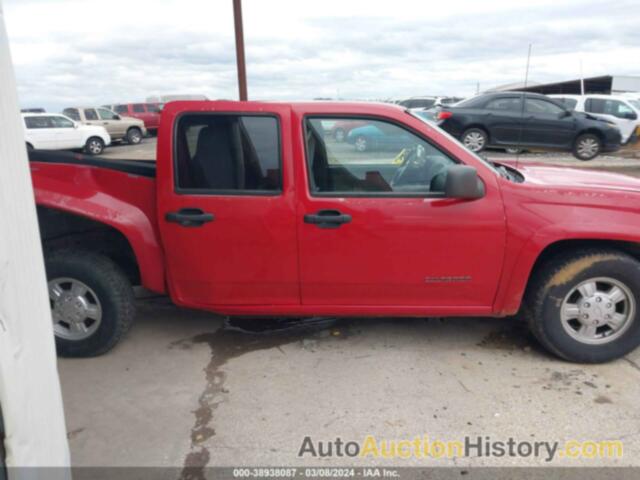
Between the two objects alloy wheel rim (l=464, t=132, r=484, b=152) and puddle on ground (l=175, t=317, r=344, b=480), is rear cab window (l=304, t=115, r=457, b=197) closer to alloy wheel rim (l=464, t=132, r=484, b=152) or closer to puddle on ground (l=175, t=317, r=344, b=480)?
puddle on ground (l=175, t=317, r=344, b=480)

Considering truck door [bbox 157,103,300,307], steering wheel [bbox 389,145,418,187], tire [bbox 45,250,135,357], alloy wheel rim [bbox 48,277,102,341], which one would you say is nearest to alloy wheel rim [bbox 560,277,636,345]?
steering wheel [bbox 389,145,418,187]

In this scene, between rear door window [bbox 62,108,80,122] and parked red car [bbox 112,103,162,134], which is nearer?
rear door window [bbox 62,108,80,122]

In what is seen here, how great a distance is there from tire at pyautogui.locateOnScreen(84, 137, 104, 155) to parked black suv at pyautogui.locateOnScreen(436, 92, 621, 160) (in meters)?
12.9

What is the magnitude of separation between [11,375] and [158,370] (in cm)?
221

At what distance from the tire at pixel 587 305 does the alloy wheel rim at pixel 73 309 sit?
300cm

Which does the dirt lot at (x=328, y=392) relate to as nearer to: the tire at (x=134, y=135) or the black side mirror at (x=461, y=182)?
the black side mirror at (x=461, y=182)

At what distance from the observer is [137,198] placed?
3549mm

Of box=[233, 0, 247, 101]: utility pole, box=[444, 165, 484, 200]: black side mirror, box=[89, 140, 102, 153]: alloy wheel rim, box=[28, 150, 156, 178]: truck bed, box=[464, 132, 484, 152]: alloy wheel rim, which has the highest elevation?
box=[233, 0, 247, 101]: utility pole

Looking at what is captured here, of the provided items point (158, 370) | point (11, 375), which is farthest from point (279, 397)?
point (11, 375)

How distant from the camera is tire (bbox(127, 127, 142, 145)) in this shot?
23.1 m

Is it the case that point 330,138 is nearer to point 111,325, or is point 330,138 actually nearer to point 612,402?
point 111,325

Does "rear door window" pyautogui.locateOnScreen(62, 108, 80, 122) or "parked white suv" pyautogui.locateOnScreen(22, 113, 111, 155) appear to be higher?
"rear door window" pyautogui.locateOnScreen(62, 108, 80, 122)

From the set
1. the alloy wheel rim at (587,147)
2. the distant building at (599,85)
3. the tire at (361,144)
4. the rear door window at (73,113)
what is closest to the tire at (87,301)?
the tire at (361,144)

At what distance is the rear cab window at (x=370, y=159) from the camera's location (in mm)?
3266
